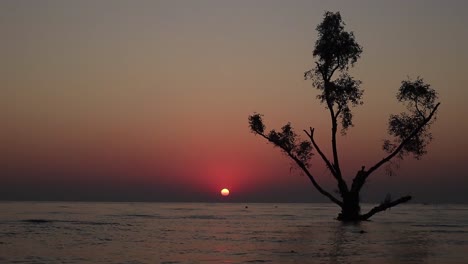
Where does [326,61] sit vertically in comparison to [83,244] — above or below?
above

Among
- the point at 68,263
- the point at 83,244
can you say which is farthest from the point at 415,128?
the point at 68,263

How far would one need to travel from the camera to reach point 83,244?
112 ft

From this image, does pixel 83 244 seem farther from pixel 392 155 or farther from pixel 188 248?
pixel 392 155

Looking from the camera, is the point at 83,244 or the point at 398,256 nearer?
the point at 398,256

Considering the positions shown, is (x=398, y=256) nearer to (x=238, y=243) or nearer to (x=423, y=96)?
(x=238, y=243)

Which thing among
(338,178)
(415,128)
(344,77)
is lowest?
(338,178)

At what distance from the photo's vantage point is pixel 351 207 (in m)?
49.9

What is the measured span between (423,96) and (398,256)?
2433 cm

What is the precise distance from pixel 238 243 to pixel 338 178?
16.9 metres

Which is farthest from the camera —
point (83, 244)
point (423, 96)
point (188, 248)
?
point (423, 96)

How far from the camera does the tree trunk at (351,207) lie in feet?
162

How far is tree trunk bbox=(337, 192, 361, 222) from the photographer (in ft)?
162

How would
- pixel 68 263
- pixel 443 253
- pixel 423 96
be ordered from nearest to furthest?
1. pixel 68 263
2. pixel 443 253
3. pixel 423 96

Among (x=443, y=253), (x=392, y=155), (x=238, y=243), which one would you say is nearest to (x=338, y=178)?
(x=392, y=155)
